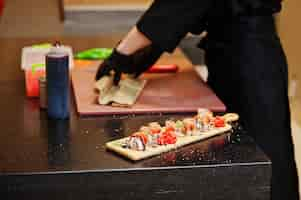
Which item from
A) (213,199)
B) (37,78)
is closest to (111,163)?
(213,199)

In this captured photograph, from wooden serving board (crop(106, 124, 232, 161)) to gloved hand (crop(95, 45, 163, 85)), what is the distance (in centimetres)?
41

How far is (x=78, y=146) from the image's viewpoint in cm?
123

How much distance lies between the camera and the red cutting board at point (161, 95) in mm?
1459

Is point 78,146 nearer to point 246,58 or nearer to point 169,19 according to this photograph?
point 169,19

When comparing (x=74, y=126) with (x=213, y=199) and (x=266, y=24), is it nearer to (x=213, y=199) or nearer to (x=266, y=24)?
(x=213, y=199)

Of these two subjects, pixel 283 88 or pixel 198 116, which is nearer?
pixel 198 116

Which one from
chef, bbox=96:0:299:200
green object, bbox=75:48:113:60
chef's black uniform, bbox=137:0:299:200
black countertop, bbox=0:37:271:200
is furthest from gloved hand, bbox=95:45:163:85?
black countertop, bbox=0:37:271:200

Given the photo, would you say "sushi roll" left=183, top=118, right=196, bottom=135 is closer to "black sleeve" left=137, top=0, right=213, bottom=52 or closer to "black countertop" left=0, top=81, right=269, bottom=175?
"black countertop" left=0, top=81, right=269, bottom=175

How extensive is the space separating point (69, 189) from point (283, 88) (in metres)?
0.76

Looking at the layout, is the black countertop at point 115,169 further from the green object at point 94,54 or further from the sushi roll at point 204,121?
the green object at point 94,54

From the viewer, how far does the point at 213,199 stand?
3.79 feet

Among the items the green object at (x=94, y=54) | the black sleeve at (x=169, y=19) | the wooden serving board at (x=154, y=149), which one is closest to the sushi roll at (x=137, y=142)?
the wooden serving board at (x=154, y=149)

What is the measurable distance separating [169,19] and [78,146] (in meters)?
0.48

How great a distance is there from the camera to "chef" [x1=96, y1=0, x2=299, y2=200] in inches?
61.6
